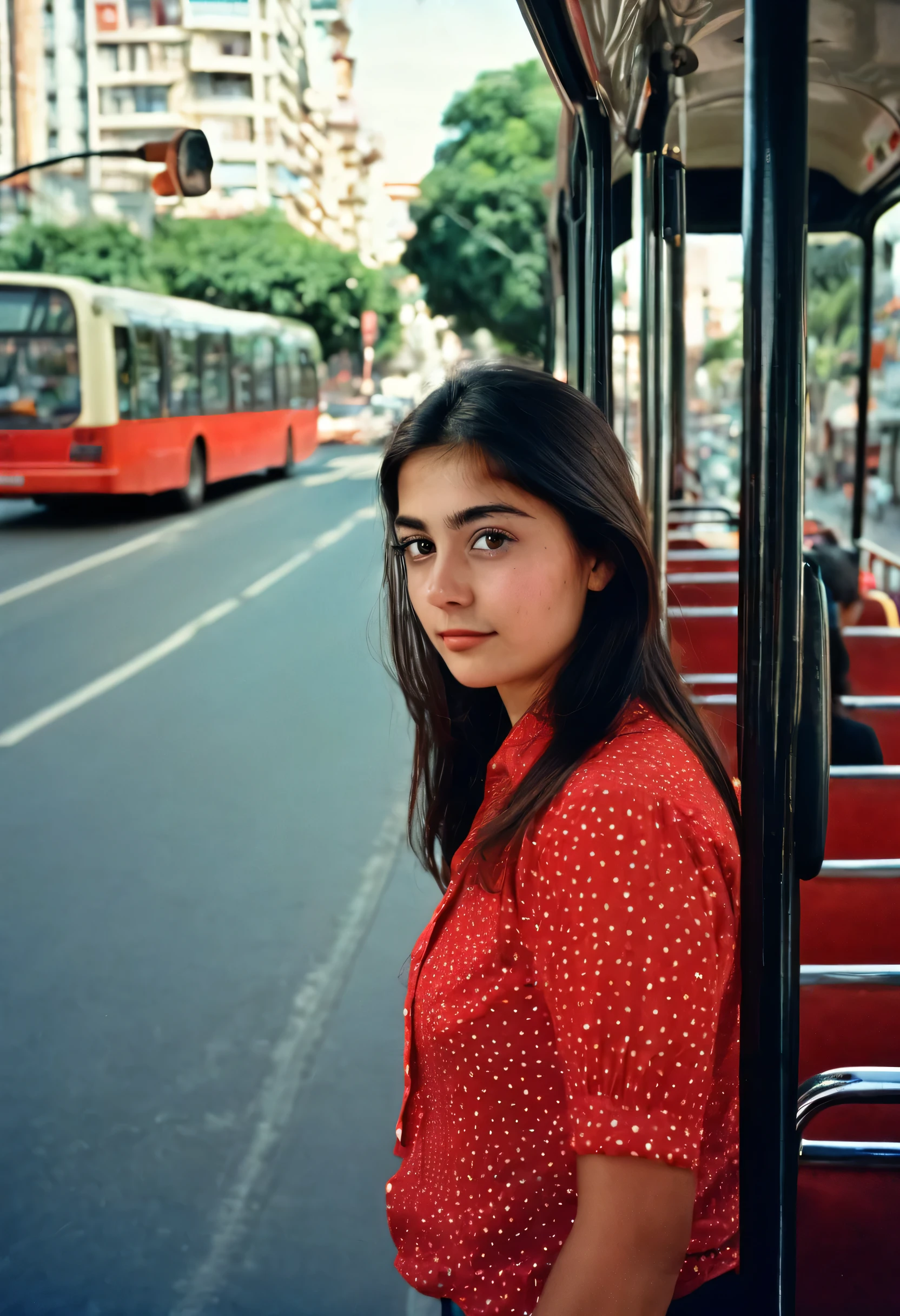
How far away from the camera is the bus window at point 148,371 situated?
13609 millimetres

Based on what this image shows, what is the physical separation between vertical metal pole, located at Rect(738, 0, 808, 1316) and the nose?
0.81 feet

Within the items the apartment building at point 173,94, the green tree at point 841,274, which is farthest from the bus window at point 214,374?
the apartment building at point 173,94

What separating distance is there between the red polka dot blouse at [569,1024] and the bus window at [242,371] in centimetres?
1579

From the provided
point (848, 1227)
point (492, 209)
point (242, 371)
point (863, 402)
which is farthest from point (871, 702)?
point (492, 209)

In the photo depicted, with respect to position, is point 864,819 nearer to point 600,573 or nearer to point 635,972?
point 600,573

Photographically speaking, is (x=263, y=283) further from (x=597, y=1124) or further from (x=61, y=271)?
(x=597, y=1124)

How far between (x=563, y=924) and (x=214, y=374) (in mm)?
15574

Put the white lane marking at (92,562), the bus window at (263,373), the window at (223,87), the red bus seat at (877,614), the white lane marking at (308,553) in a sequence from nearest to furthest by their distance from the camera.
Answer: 1. the red bus seat at (877,614)
2. the white lane marking at (92,562)
3. the white lane marking at (308,553)
4. the bus window at (263,373)
5. the window at (223,87)

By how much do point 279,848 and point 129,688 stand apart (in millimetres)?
2732

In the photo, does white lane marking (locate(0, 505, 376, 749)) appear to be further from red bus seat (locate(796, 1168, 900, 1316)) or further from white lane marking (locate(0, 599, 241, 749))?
red bus seat (locate(796, 1168, 900, 1316))

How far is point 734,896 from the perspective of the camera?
108cm

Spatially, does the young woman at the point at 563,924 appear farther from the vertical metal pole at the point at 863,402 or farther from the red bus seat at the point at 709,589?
the vertical metal pole at the point at 863,402

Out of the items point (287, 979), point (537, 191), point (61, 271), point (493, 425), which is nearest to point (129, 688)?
point (287, 979)

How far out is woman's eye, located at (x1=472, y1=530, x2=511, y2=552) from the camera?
46.3 inches
